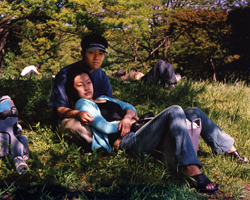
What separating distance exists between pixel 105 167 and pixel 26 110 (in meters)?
2.16

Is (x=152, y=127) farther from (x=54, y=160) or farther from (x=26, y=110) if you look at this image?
(x=26, y=110)

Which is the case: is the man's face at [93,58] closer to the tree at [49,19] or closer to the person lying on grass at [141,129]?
the person lying on grass at [141,129]

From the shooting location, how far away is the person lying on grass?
2.15 m

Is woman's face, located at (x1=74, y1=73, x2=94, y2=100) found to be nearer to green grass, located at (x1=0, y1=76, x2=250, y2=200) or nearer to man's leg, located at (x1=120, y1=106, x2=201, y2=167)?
green grass, located at (x1=0, y1=76, x2=250, y2=200)

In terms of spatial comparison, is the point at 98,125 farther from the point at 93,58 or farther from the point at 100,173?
the point at 93,58

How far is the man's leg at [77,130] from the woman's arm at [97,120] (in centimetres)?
12

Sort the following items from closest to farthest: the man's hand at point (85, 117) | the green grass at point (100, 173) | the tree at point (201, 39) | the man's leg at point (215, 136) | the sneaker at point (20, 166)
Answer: the green grass at point (100, 173), the sneaker at point (20, 166), the man's hand at point (85, 117), the man's leg at point (215, 136), the tree at point (201, 39)

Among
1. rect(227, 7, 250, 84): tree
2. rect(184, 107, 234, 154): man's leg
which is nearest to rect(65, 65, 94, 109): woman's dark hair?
rect(184, 107, 234, 154): man's leg

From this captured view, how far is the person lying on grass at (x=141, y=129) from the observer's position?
2.15 m

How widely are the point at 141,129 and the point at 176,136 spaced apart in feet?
1.30

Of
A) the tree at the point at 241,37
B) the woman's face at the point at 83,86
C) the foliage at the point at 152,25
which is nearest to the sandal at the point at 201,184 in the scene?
the woman's face at the point at 83,86

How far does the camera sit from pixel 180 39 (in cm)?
1228

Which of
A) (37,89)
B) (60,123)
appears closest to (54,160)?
(60,123)

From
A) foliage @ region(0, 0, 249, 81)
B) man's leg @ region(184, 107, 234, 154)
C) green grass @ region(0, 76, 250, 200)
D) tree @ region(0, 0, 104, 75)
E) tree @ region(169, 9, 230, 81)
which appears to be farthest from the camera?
tree @ region(169, 9, 230, 81)
